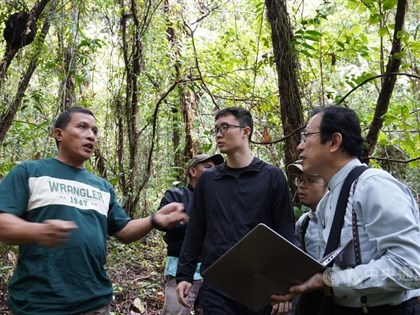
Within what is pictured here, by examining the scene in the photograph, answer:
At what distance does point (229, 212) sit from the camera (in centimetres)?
345

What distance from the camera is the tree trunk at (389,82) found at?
16.1 feet

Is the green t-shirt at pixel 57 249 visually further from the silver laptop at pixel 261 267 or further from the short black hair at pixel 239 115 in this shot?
the short black hair at pixel 239 115

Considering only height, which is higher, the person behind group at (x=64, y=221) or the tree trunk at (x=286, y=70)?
the tree trunk at (x=286, y=70)

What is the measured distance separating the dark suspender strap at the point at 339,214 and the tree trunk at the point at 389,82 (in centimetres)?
258

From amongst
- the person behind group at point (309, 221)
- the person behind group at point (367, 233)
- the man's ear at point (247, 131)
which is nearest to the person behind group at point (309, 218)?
the person behind group at point (309, 221)

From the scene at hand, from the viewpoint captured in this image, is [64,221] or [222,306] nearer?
[64,221]

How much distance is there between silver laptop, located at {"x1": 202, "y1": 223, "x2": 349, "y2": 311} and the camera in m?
2.43

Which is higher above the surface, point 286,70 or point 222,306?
point 286,70

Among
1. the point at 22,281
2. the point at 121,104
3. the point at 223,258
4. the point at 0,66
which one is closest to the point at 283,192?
the point at 223,258

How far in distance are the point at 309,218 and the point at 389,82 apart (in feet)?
7.63

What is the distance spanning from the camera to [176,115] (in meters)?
9.38

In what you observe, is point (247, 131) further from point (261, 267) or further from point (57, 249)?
point (57, 249)

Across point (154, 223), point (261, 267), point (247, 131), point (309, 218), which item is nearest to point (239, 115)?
point (247, 131)

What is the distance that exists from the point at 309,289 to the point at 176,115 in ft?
23.5
